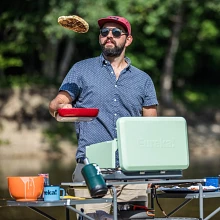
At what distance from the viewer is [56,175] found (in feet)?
59.9

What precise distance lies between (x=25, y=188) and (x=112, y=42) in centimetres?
153

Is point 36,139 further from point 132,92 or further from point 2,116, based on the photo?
point 132,92

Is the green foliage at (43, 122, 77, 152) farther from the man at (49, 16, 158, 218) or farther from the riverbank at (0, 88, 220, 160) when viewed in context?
the man at (49, 16, 158, 218)

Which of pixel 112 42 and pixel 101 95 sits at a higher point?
pixel 112 42

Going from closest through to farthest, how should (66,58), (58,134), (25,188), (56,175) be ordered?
(25,188)
(56,175)
(58,134)
(66,58)

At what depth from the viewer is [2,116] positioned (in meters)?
28.0

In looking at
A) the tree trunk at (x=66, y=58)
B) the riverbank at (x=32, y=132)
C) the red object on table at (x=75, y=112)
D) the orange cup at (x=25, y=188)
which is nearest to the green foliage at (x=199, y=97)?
the riverbank at (x=32, y=132)

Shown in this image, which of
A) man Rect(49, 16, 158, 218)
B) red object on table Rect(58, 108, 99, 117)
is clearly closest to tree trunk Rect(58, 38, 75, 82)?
man Rect(49, 16, 158, 218)

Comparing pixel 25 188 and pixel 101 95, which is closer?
pixel 25 188

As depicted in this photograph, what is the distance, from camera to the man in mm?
6957

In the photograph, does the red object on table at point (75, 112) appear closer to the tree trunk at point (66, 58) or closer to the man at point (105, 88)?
the man at point (105, 88)

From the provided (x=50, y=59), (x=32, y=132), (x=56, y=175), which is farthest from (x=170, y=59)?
(x=56, y=175)

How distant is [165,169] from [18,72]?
29.6 metres

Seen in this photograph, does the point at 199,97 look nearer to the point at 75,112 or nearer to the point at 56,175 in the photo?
the point at 56,175
